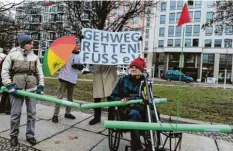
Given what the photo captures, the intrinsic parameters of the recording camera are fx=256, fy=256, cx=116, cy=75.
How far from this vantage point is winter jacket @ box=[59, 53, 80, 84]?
19.5 feet

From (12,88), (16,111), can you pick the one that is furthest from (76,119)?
(12,88)

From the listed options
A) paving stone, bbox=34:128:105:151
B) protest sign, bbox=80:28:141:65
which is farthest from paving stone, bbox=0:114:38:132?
protest sign, bbox=80:28:141:65

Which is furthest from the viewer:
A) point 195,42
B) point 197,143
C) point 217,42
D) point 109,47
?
point 195,42

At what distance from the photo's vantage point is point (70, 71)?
236 inches

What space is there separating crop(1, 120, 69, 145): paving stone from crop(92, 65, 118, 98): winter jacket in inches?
41.6

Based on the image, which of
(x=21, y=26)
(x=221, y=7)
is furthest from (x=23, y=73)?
(x=21, y=26)

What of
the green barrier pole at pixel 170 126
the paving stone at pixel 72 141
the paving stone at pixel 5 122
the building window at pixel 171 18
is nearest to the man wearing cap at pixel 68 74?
the paving stone at pixel 5 122

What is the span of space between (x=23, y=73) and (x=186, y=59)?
57266 millimetres

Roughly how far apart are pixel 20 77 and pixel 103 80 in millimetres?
2008

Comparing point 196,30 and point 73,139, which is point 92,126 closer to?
point 73,139

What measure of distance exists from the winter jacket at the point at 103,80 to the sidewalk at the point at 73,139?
77 cm

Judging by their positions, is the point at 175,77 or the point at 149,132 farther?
the point at 175,77

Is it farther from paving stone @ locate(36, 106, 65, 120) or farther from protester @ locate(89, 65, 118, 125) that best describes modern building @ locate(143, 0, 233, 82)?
protester @ locate(89, 65, 118, 125)

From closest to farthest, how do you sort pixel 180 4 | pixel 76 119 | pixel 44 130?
pixel 44 130, pixel 76 119, pixel 180 4
